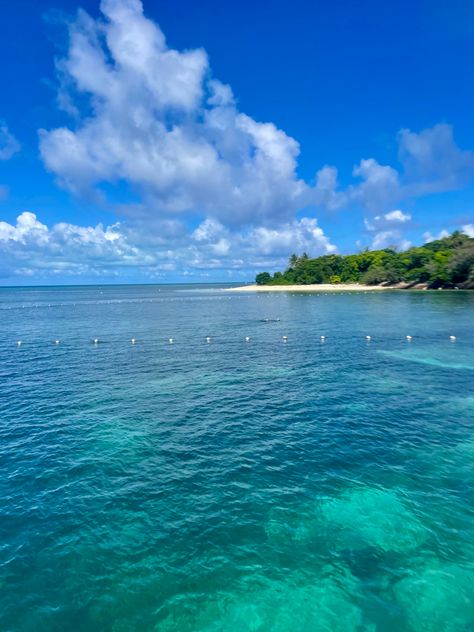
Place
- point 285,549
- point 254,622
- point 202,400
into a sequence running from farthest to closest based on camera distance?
point 202,400 < point 285,549 < point 254,622

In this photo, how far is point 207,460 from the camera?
79.5ft

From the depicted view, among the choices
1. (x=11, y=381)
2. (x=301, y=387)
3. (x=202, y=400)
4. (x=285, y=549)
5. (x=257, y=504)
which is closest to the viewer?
(x=285, y=549)

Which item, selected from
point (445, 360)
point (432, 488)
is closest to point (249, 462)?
point (432, 488)

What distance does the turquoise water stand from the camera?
14.1m

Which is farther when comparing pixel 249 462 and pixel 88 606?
pixel 249 462

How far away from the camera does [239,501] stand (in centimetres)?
1994

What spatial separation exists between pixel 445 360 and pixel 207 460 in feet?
124

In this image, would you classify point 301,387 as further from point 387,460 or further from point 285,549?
point 285,549

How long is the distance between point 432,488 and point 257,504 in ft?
31.8

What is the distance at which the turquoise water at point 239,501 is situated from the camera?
1409cm

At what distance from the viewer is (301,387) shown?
39375 millimetres

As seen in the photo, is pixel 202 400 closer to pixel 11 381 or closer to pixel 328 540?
pixel 328 540

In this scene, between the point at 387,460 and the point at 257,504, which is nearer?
the point at 257,504

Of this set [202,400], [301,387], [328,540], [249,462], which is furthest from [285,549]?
[301,387]
